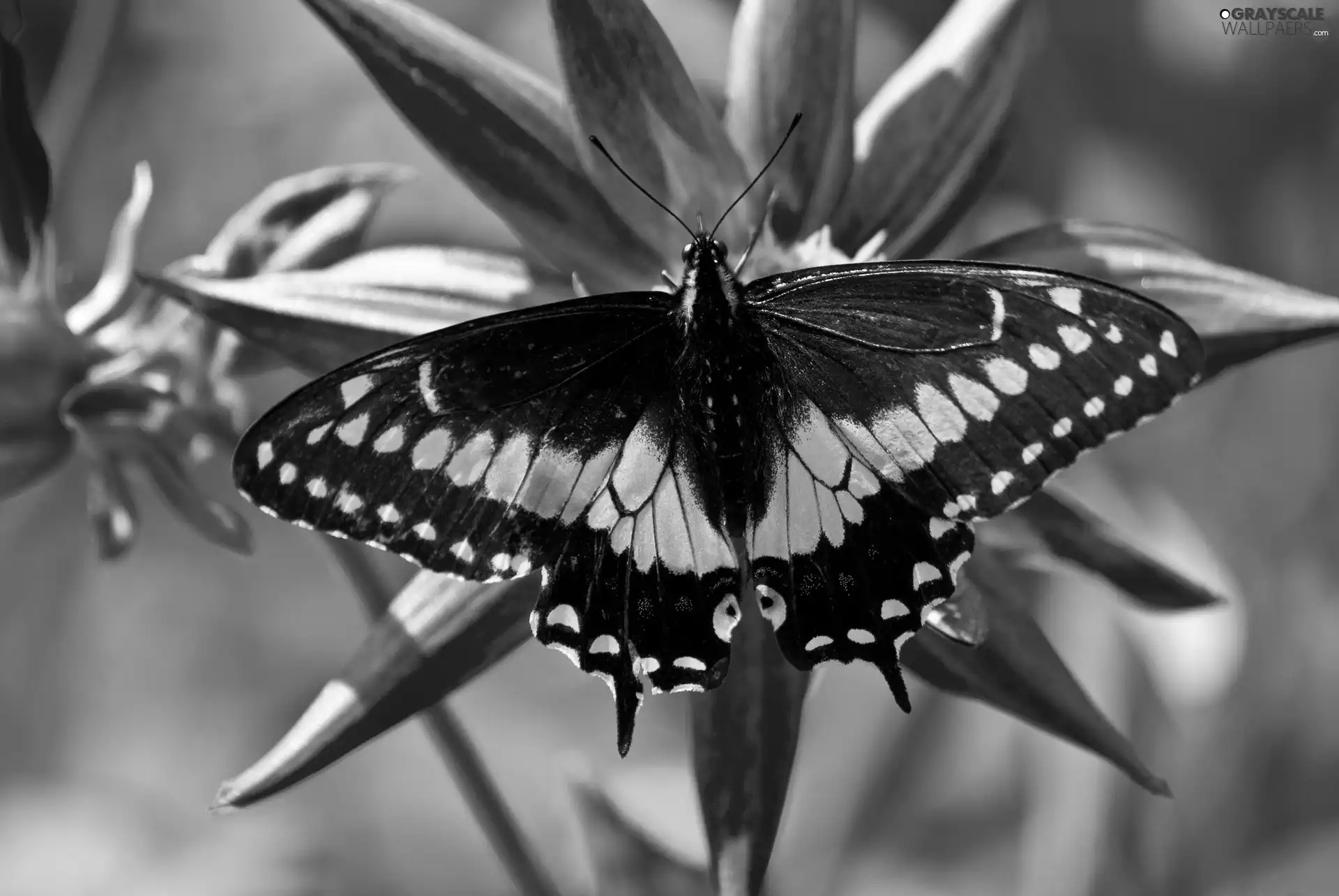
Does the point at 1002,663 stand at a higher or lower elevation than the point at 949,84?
lower

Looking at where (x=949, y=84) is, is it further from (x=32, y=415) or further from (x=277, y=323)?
(x=32, y=415)

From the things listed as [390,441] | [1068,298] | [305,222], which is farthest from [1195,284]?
[305,222]

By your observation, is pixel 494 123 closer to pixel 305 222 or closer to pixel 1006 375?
pixel 305 222

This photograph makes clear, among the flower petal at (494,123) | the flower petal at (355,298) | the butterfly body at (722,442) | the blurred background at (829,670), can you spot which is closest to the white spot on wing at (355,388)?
the butterfly body at (722,442)

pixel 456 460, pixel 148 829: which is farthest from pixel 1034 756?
pixel 148 829

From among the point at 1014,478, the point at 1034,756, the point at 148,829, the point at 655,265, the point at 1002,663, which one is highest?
the point at 655,265
